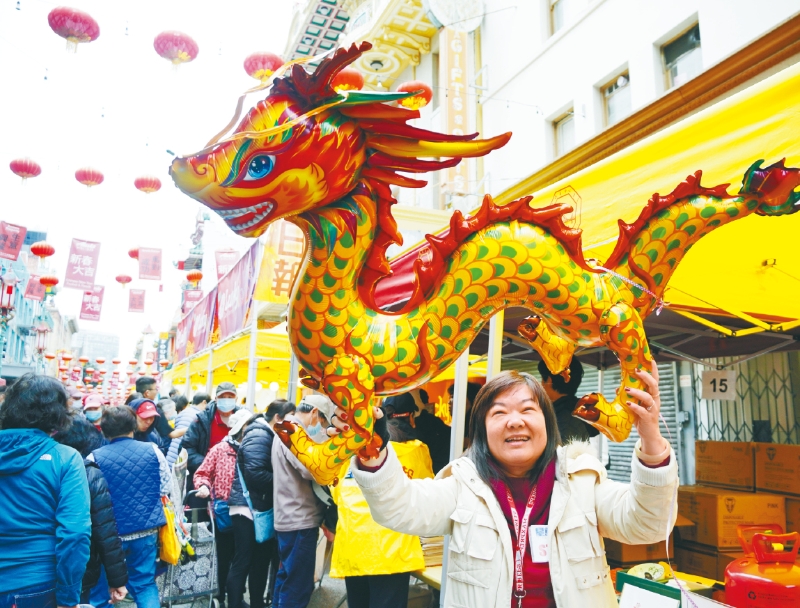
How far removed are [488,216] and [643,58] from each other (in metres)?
6.94

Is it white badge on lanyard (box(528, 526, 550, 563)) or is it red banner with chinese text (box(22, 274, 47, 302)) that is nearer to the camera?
white badge on lanyard (box(528, 526, 550, 563))

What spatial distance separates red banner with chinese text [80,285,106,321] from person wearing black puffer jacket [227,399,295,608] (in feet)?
71.7

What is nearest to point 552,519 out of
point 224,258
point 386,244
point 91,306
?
point 386,244

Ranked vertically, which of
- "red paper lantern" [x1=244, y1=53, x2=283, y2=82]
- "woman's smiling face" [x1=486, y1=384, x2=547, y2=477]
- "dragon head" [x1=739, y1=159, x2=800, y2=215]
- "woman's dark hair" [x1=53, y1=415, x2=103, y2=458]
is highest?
"red paper lantern" [x1=244, y1=53, x2=283, y2=82]

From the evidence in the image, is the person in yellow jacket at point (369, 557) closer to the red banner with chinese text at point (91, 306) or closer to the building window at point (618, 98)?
the building window at point (618, 98)

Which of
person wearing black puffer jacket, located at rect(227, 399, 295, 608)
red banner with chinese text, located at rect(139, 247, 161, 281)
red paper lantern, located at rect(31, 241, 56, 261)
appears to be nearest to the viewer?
person wearing black puffer jacket, located at rect(227, 399, 295, 608)

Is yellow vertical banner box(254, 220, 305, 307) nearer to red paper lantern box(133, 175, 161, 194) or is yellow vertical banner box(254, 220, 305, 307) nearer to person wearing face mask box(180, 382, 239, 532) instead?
person wearing face mask box(180, 382, 239, 532)

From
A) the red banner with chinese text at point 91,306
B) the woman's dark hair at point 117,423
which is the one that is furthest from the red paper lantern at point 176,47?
the red banner with chinese text at point 91,306

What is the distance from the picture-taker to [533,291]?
1751 mm

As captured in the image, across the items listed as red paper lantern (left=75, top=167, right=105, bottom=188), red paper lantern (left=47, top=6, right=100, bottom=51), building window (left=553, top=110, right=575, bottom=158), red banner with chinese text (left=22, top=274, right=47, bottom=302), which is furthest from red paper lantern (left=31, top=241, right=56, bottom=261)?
building window (left=553, top=110, right=575, bottom=158)

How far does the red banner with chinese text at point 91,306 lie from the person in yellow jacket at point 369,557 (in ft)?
75.8

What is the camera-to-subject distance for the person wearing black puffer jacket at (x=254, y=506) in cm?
443

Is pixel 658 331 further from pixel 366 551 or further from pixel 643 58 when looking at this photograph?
pixel 643 58

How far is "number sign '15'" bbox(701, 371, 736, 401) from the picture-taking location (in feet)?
16.1
